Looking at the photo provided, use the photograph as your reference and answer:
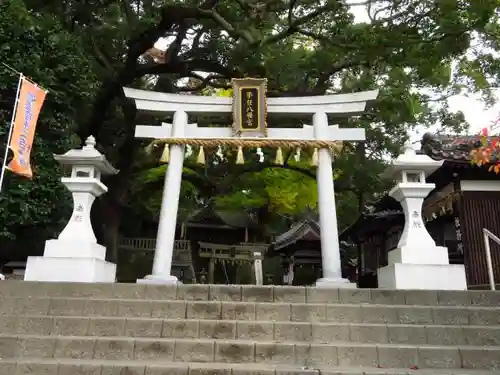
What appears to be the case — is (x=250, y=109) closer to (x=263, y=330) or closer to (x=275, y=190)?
(x=263, y=330)

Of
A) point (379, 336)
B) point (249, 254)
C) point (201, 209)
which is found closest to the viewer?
point (379, 336)

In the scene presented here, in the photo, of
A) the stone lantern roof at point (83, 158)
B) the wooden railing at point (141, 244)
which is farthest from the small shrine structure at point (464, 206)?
the wooden railing at point (141, 244)

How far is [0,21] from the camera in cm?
827

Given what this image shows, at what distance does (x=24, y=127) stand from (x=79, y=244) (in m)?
2.19

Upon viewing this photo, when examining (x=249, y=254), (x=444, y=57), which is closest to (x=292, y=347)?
(x=444, y=57)

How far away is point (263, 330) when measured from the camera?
5250 millimetres

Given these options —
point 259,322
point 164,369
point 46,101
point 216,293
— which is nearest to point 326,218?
point 216,293

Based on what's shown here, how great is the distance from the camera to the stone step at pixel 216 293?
5992mm

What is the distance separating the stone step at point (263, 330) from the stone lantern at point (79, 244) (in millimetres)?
1568

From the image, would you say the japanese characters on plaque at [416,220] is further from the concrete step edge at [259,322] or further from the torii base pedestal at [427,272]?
the concrete step edge at [259,322]

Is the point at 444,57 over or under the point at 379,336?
over

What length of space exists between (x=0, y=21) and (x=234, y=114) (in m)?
4.87

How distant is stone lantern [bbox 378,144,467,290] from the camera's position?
681 cm

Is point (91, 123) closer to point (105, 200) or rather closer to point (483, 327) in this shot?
point (105, 200)
